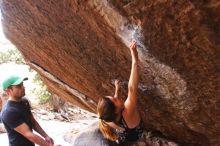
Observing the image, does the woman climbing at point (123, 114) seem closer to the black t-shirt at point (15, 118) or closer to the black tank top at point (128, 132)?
the black tank top at point (128, 132)

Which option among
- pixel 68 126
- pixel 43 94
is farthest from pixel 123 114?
pixel 43 94

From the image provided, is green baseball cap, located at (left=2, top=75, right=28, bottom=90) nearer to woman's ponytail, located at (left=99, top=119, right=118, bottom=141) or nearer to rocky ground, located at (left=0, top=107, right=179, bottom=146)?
woman's ponytail, located at (left=99, top=119, right=118, bottom=141)

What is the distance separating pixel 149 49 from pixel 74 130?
21.0ft

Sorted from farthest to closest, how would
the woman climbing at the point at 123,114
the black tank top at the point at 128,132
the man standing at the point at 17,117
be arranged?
the black tank top at the point at 128,132 → the man standing at the point at 17,117 → the woman climbing at the point at 123,114

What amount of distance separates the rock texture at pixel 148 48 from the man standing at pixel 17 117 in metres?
1.13

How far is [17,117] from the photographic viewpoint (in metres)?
4.54

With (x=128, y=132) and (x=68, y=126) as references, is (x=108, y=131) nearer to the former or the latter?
(x=128, y=132)

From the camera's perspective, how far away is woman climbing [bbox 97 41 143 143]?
168 inches

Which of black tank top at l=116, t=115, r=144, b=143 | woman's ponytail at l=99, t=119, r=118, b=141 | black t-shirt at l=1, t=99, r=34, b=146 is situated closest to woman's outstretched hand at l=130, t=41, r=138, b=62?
A: black tank top at l=116, t=115, r=144, b=143

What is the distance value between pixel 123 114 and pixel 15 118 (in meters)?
1.42

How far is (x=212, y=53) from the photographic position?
350cm

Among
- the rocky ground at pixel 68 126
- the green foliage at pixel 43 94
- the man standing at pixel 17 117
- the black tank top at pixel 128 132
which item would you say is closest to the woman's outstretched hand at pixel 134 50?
the black tank top at pixel 128 132

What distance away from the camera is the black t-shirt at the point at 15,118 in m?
4.49

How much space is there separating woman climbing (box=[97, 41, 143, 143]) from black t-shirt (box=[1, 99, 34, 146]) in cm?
104
